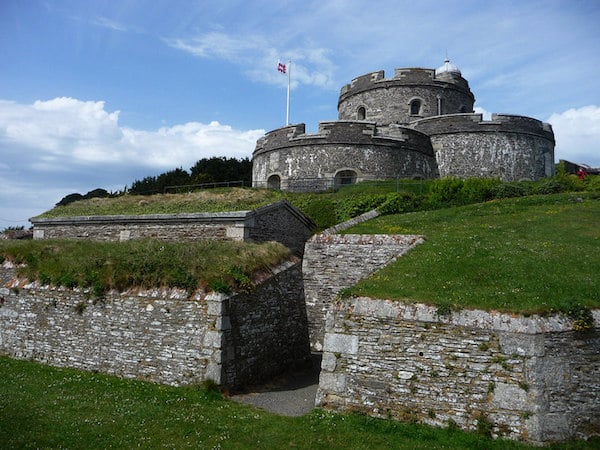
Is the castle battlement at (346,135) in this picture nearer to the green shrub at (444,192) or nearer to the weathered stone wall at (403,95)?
the weathered stone wall at (403,95)

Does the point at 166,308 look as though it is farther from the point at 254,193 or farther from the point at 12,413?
the point at 254,193

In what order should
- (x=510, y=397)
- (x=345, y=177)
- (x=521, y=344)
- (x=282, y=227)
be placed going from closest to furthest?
(x=510, y=397) → (x=521, y=344) → (x=282, y=227) → (x=345, y=177)

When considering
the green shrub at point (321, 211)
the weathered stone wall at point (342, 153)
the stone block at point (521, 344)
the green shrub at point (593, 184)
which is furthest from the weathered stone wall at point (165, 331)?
the green shrub at point (593, 184)

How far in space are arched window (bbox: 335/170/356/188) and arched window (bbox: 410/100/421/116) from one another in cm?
843

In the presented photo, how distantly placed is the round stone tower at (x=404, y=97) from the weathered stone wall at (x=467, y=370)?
2312 cm

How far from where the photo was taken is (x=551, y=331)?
29.0 feet

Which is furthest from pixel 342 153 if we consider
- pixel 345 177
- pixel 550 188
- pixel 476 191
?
pixel 550 188

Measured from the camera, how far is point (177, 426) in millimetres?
9312

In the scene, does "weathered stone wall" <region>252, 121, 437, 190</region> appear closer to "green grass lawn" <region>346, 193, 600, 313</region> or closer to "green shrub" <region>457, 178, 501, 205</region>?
"green shrub" <region>457, 178, 501, 205</region>

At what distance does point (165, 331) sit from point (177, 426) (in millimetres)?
3309

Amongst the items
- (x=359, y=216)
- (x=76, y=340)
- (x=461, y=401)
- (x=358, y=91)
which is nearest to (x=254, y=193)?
(x=359, y=216)

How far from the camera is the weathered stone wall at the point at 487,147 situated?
1144 inches

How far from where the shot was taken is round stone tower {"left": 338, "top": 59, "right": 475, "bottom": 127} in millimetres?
31688

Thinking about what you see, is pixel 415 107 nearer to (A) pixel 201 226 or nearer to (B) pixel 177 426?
(A) pixel 201 226
